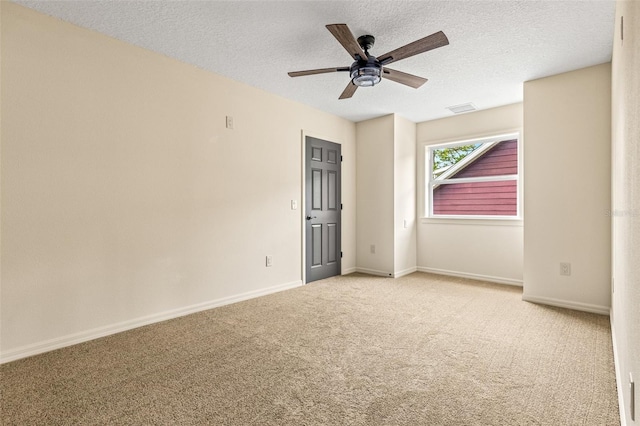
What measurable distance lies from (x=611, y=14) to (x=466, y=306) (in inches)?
108

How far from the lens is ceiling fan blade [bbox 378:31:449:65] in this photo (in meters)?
2.15

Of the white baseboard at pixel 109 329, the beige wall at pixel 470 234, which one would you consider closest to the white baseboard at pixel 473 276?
the beige wall at pixel 470 234

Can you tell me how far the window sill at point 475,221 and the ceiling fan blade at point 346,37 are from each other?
3207 millimetres

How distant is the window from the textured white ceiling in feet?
3.92

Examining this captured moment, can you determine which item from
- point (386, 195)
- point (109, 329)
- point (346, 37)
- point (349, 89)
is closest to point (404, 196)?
point (386, 195)

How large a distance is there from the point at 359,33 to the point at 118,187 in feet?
7.92

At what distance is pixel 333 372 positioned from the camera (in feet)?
6.74

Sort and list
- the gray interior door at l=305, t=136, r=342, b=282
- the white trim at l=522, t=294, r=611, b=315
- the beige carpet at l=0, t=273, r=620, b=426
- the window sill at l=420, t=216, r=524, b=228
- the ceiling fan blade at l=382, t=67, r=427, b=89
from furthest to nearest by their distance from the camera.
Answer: the gray interior door at l=305, t=136, r=342, b=282, the window sill at l=420, t=216, r=524, b=228, the white trim at l=522, t=294, r=611, b=315, the ceiling fan blade at l=382, t=67, r=427, b=89, the beige carpet at l=0, t=273, r=620, b=426

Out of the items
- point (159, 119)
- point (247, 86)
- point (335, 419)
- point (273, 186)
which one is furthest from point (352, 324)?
point (247, 86)

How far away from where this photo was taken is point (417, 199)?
5.36 metres

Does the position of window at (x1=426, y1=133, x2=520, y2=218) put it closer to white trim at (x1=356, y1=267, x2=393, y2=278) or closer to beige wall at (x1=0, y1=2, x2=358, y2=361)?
white trim at (x1=356, y1=267, x2=393, y2=278)

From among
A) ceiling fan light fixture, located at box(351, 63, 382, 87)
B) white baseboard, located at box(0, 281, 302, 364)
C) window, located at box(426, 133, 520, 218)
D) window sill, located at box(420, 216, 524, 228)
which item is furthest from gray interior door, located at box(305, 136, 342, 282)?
ceiling fan light fixture, located at box(351, 63, 382, 87)

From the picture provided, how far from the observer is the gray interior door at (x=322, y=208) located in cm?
454

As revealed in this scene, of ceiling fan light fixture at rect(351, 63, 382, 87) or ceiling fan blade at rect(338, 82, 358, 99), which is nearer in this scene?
ceiling fan light fixture at rect(351, 63, 382, 87)
